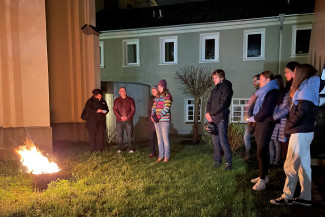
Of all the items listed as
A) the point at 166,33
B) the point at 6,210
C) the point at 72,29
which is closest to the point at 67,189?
the point at 6,210

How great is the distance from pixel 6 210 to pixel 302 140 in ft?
13.7

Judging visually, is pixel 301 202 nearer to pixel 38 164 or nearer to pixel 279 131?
pixel 279 131

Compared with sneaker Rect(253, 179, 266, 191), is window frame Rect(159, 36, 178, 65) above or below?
above

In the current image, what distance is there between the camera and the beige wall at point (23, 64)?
245 inches

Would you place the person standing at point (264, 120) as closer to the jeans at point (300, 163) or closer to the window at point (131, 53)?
the jeans at point (300, 163)

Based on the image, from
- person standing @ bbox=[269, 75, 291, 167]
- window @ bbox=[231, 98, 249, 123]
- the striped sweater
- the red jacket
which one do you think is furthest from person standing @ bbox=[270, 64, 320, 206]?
window @ bbox=[231, 98, 249, 123]

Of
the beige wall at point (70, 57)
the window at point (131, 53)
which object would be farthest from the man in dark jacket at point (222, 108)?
the window at point (131, 53)

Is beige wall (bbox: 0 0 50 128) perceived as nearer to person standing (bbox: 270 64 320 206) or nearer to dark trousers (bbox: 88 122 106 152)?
dark trousers (bbox: 88 122 106 152)

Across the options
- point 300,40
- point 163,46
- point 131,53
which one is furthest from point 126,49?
point 300,40

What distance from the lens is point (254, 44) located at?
14.3 m

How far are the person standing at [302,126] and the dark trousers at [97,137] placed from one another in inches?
194

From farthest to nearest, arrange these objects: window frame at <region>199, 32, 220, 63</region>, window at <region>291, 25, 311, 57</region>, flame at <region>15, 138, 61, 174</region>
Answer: window frame at <region>199, 32, 220, 63</region> → window at <region>291, 25, 311, 57</region> → flame at <region>15, 138, 61, 174</region>

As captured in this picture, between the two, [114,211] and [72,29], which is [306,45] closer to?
[72,29]

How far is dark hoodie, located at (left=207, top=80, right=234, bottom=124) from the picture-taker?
4828mm
